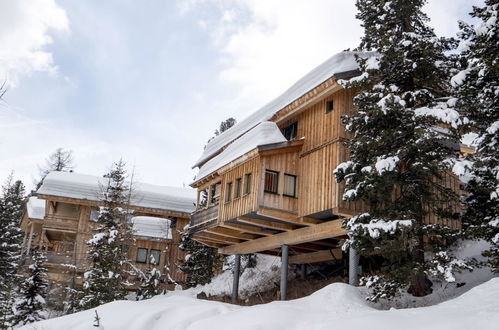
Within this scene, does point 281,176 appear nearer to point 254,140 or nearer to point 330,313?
point 254,140

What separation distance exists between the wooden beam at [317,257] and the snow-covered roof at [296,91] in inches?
288

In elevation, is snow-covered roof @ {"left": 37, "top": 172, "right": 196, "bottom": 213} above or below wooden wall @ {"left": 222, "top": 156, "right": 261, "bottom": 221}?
above

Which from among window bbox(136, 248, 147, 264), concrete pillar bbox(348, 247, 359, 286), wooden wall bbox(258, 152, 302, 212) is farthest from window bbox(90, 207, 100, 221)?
concrete pillar bbox(348, 247, 359, 286)

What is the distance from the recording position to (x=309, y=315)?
11.4 meters

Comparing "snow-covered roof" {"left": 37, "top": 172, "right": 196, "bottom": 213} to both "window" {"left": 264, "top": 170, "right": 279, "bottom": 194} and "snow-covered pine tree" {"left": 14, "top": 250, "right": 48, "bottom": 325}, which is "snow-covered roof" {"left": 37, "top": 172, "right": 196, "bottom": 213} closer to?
"snow-covered pine tree" {"left": 14, "top": 250, "right": 48, "bottom": 325}

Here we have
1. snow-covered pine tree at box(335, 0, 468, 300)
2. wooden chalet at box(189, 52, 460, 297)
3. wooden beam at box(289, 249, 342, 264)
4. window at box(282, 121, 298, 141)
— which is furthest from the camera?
wooden beam at box(289, 249, 342, 264)

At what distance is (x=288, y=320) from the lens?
431 inches

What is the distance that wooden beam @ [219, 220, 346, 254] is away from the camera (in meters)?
19.0

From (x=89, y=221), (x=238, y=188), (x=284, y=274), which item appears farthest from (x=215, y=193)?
(x=89, y=221)

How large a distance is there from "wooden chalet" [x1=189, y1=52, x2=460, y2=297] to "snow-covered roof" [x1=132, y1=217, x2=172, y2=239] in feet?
49.7

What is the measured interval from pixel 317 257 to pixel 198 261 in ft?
33.2

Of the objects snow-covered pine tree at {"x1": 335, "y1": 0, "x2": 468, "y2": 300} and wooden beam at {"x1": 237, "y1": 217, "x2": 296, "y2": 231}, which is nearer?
snow-covered pine tree at {"x1": 335, "y1": 0, "x2": 468, "y2": 300}

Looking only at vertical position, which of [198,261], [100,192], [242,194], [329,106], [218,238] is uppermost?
[329,106]

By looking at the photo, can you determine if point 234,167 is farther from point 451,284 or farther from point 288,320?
point 288,320
